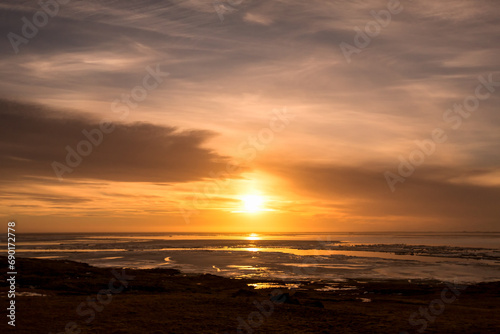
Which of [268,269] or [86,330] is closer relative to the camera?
[86,330]

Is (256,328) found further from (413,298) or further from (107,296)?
(413,298)

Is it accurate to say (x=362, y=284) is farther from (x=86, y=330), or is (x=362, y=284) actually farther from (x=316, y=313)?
(x=86, y=330)

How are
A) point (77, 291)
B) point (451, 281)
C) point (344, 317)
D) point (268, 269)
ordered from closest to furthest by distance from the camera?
point (344, 317) → point (77, 291) → point (451, 281) → point (268, 269)

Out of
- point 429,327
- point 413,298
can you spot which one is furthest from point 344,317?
point 413,298

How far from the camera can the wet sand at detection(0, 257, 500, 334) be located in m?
17.1

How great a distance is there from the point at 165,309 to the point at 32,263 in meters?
23.8

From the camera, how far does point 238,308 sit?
21219mm

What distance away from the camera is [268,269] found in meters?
47.7

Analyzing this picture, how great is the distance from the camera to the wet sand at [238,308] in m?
17.1

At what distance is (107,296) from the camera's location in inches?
969

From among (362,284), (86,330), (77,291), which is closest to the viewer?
(86,330)

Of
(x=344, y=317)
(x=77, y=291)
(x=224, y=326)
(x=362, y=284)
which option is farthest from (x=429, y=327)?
(x=77, y=291)

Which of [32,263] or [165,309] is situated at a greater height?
[32,263]

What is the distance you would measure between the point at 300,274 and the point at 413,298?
54.8ft
